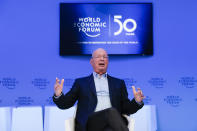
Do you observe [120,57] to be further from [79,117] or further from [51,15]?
[79,117]

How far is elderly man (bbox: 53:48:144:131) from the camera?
3.02 meters

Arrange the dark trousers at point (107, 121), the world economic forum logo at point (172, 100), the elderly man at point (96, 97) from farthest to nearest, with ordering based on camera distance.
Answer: the world economic forum logo at point (172, 100) → the elderly man at point (96, 97) → the dark trousers at point (107, 121)

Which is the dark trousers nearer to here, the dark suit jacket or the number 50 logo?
the dark suit jacket

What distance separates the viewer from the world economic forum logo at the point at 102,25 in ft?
15.8

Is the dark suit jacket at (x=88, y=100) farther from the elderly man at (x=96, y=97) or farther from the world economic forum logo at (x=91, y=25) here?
the world economic forum logo at (x=91, y=25)

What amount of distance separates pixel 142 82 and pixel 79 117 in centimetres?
191

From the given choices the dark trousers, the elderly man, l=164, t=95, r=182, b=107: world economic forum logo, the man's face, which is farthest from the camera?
l=164, t=95, r=182, b=107: world economic forum logo

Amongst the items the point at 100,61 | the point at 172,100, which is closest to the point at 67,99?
the point at 100,61

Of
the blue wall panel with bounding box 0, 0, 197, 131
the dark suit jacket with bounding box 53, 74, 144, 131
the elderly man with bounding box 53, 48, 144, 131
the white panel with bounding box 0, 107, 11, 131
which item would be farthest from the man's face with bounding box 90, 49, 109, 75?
the white panel with bounding box 0, 107, 11, 131

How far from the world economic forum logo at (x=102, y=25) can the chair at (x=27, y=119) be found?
4.76 feet

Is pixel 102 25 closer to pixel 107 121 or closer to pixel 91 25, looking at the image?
pixel 91 25

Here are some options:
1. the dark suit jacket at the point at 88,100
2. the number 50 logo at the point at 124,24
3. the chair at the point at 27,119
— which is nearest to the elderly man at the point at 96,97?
the dark suit jacket at the point at 88,100

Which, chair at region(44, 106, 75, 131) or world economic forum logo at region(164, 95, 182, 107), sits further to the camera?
world economic forum logo at region(164, 95, 182, 107)

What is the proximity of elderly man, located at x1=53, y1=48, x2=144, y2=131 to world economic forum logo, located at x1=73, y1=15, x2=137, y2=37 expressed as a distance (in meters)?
1.60
